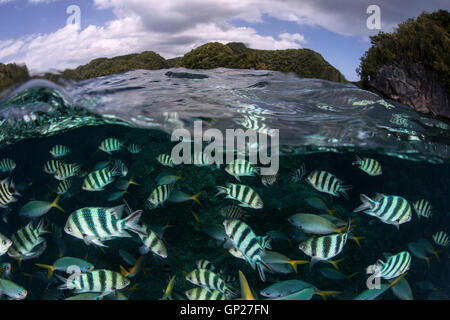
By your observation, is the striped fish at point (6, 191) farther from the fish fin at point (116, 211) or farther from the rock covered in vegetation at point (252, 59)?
the rock covered in vegetation at point (252, 59)

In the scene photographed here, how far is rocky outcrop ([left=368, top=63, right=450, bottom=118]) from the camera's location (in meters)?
10.1

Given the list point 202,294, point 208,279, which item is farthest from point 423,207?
point 202,294

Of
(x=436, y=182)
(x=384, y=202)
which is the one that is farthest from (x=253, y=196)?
(x=436, y=182)

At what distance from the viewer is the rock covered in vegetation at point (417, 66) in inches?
394

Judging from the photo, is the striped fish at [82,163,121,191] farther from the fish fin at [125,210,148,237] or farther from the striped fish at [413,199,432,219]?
the striped fish at [413,199,432,219]

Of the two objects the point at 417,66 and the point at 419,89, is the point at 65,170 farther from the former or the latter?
the point at 417,66

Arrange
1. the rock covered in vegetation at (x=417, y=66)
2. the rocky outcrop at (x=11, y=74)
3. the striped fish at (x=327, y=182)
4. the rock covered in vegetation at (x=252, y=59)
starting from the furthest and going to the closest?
the rock covered in vegetation at (x=252, y=59) → the rock covered in vegetation at (x=417, y=66) → the rocky outcrop at (x=11, y=74) → the striped fish at (x=327, y=182)

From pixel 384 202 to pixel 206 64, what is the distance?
11787mm

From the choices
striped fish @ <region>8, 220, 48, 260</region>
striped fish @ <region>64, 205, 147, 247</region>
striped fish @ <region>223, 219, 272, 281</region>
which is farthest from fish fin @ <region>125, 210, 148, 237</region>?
striped fish @ <region>8, 220, 48, 260</region>

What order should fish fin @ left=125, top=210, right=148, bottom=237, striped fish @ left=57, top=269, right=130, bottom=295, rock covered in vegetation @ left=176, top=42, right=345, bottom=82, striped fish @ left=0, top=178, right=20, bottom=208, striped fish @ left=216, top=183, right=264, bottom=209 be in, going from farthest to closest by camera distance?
rock covered in vegetation @ left=176, top=42, right=345, bottom=82 < striped fish @ left=0, top=178, right=20, bottom=208 < striped fish @ left=216, top=183, right=264, bottom=209 < striped fish @ left=57, top=269, right=130, bottom=295 < fish fin @ left=125, top=210, right=148, bottom=237

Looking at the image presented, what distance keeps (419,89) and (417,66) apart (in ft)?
2.79

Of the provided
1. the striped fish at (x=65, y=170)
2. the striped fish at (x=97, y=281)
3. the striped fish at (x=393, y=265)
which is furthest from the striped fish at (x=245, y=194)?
the striped fish at (x=65, y=170)

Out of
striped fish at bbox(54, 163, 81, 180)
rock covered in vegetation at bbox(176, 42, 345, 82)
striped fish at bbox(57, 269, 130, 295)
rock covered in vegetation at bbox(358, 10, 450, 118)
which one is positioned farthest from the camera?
rock covered in vegetation at bbox(176, 42, 345, 82)

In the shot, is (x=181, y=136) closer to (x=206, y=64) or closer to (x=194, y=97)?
(x=194, y=97)
